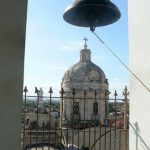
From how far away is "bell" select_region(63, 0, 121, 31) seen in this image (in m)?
2.42

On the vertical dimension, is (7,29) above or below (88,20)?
below

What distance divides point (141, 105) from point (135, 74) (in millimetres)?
271

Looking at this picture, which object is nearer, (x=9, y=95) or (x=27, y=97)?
(x=9, y=95)

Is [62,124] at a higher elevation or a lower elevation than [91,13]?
lower

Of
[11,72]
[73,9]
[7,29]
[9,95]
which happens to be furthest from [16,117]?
[73,9]

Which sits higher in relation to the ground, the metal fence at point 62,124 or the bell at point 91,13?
the bell at point 91,13

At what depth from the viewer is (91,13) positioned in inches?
99.7

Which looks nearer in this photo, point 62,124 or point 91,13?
point 91,13

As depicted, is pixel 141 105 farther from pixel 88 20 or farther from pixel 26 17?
pixel 26 17

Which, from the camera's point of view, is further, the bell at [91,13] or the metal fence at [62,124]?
the metal fence at [62,124]

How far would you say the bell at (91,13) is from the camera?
7.93 feet

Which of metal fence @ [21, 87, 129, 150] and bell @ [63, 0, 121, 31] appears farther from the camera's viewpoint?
metal fence @ [21, 87, 129, 150]

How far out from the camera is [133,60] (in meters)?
2.88

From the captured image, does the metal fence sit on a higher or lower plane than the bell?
lower
